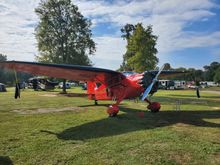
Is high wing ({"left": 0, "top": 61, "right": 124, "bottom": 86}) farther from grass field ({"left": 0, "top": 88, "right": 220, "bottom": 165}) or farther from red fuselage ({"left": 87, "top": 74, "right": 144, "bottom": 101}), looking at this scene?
grass field ({"left": 0, "top": 88, "right": 220, "bottom": 165})

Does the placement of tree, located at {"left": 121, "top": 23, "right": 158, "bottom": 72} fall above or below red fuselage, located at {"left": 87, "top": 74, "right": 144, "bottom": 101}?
above

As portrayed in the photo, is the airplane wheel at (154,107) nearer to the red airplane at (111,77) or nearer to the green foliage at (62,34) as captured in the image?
the red airplane at (111,77)

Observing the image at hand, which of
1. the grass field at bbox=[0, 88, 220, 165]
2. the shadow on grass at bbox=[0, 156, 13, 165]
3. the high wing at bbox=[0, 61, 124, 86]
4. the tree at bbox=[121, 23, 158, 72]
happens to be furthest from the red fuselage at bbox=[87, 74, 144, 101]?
the tree at bbox=[121, 23, 158, 72]

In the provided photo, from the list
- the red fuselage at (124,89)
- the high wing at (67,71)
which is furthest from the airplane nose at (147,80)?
the high wing at (67,71)

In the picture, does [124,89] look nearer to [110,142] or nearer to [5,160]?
[110,142]

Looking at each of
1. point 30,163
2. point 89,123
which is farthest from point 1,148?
point 89,123

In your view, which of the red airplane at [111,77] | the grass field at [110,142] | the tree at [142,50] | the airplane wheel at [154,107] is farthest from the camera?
the tree at [142,50]

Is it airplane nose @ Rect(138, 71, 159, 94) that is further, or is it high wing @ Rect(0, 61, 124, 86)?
airplane nose @ Rect(138, 71, 159, 94)

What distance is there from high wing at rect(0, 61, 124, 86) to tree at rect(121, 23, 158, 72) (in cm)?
2329

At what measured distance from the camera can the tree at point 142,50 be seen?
37.4 meters

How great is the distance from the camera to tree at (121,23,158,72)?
37.4 m

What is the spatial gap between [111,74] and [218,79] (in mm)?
100690

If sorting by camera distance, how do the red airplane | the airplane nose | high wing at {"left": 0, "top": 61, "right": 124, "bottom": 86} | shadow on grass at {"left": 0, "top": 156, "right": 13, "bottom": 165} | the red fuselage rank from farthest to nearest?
1. the red fuselage
2. the airplane nose
3. the red airplane
4. high wing at {"left": 0, "top": 61, "right": 124, "bottom": 86}
5. shadow on grass at {"left": 0, "top": 156, "right": 13, "bottom": 165}

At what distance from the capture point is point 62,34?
137ft
